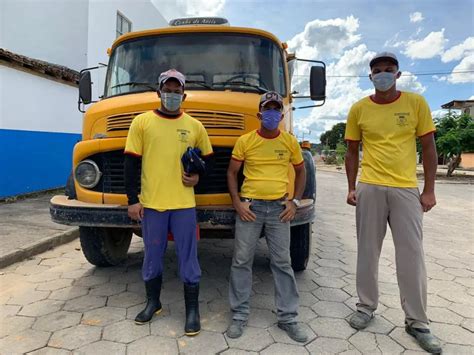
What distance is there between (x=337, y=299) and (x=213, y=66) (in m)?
2.53

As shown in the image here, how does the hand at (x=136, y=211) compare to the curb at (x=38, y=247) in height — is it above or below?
above

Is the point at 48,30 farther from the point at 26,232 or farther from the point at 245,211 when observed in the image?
the point at 245,211

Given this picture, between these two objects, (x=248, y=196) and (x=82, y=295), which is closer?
(x=248, y=196)

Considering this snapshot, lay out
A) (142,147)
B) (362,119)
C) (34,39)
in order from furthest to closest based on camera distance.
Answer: (34,39), (362,119), (142,147)

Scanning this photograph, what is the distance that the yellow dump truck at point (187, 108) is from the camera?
10.3 feet

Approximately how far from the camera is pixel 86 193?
3.29 m

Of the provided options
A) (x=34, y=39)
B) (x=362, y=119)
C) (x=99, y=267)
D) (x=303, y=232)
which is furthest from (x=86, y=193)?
(x=34, y=39)

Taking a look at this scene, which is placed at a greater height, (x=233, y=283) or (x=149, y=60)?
(x=149, y=60)

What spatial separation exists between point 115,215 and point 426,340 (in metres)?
2.49

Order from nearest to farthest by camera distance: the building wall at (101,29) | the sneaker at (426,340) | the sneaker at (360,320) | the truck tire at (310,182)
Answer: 1. the sneaker at (426,340)
2. the sneaker at (360,320)
3. the truck tire at (310,182)
4. the building wall at (101,29)

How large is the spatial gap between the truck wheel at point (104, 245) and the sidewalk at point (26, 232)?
3.55 feet

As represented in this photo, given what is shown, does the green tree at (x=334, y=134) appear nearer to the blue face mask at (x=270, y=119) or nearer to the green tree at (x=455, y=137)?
the green tree at (x=455, y=137)

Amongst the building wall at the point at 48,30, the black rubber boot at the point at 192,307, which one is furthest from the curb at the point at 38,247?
the building wall at the point at 48,30

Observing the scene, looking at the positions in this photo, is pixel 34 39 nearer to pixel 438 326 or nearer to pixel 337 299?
pixel 337 299
